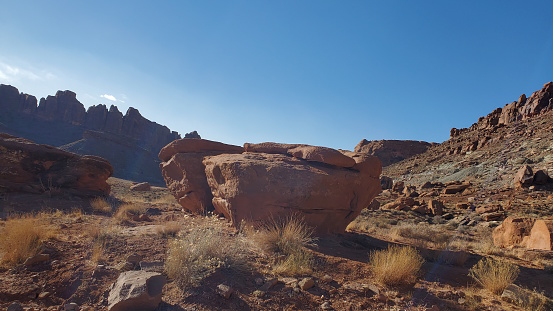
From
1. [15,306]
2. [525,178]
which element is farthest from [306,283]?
[525,178]

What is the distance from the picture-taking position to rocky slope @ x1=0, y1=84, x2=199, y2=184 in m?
56.9

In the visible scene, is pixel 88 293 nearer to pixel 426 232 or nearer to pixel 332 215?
pixel 332 215

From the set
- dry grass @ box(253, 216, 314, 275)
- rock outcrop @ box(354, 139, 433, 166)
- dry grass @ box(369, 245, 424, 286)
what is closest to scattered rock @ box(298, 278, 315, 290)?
dry grass @ box(253, 216, 314, 275)

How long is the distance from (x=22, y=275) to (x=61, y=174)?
1172 cm

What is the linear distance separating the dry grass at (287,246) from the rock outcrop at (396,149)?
61547 mm

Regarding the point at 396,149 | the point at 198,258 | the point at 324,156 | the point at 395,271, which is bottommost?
the point at 198,258

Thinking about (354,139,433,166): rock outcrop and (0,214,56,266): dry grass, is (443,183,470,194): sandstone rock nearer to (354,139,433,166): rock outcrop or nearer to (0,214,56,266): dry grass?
(0,214,56,266): dry grass

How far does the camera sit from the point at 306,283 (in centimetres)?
451

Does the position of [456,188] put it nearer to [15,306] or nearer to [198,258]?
[198,258]

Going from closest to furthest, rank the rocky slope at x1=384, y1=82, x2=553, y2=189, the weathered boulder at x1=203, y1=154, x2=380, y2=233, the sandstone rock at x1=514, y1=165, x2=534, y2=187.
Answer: the weathered boulder at x1=203, y1=154, x2=380, y2=233 → the sandstone rock at x1=514, y1=165, x2=534, y2=187 → the rocky slope at x1=384, y1=82, x2=553, y2=189

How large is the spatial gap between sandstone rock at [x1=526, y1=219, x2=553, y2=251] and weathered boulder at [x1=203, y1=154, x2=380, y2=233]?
17.5 feet

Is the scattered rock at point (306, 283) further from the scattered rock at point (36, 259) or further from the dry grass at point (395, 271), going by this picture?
the scattered rock at point (36, 259)

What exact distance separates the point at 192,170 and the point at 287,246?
20.6ft

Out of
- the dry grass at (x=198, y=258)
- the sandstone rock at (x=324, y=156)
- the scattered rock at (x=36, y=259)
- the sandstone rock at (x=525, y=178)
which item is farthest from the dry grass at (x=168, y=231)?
the sandstone rock at (x=525, y=178)
